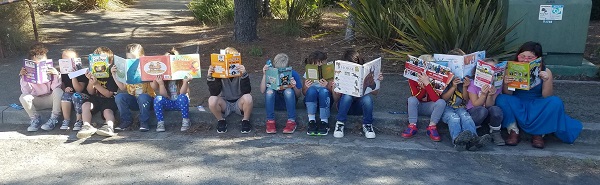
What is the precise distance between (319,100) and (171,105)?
1613 mm

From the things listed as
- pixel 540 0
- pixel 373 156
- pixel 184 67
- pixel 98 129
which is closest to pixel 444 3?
pixel 540 0

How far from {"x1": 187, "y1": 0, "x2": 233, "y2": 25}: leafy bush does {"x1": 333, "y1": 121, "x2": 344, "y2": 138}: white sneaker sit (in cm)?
741

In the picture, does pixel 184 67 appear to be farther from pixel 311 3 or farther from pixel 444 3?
pixel 311 3

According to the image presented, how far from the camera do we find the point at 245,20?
9.79m

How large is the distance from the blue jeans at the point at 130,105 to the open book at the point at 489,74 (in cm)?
337

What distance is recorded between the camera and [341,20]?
12.9 metres

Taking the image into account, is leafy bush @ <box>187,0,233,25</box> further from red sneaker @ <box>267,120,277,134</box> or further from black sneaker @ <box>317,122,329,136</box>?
black sneaker @ <box>317,122,329,136</box>

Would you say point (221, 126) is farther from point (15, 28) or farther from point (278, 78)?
point (15, 28)

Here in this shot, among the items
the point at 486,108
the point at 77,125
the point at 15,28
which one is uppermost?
the point at 15,28

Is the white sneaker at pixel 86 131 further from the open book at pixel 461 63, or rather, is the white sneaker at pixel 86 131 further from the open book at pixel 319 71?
the open book at pixel 461 63

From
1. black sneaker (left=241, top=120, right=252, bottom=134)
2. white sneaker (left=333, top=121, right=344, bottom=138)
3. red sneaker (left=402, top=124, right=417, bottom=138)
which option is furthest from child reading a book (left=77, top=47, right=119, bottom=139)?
red sneaker (left=402, top=124, right=417, bottom=138)

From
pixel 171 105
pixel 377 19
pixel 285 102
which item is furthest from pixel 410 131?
pixel 377 19

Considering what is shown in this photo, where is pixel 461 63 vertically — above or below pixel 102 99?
above

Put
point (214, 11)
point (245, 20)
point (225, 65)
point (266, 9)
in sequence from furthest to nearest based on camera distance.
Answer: point (266, 9) < point (214, 11) < point (245, 20) < point (225, 65)
